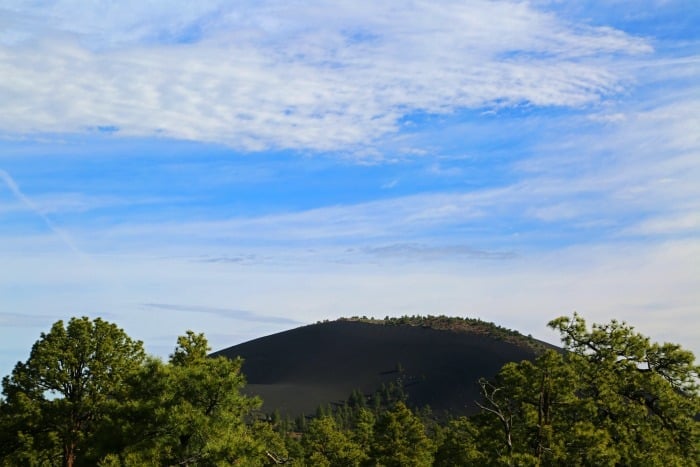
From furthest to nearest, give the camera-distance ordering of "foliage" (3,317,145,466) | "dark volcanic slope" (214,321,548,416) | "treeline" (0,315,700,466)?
1. "dark volcanic slope" (214,321,548,416)
2. "foliage" (3,317,145,466)
3. "treeline" (0,315,700,466)

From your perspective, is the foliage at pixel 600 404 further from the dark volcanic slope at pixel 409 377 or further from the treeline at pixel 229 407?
the dark volcanic slope at pixel 409 377

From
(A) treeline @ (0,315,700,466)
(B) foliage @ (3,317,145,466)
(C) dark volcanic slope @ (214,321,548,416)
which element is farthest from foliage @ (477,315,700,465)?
(C) dark volcanic slope @ (214,321,548,416)

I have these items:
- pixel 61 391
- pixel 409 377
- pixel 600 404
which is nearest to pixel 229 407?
pixel 61 391

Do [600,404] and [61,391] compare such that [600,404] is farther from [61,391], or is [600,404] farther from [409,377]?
[409,377]

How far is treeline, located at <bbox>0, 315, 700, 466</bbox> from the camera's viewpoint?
27062mm

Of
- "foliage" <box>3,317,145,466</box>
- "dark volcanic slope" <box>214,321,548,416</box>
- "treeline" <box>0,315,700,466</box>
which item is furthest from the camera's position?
"dark volcanic slope" <box>214,321,548,416</box>

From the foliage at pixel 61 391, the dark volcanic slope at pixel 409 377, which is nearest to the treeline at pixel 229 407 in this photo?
the foliage at pixel 61 391

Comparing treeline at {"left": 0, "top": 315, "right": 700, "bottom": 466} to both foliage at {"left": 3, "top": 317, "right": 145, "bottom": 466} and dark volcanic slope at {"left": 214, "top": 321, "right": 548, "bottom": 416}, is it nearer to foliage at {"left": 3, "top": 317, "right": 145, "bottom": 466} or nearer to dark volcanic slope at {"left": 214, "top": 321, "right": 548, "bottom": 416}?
foliage at {"left": 3, "top": 317, "right": 145, "bottom": 466}

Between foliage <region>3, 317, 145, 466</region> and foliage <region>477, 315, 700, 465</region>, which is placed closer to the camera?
foliage <region>477, 315, 700, 465</region>

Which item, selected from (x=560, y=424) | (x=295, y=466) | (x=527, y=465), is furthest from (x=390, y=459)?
(x=527, y=465)

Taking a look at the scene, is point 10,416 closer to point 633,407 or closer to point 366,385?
point 633,407

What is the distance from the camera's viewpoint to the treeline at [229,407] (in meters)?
27.1

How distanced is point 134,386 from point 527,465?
16.8 meters

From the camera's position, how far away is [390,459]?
5103cm
